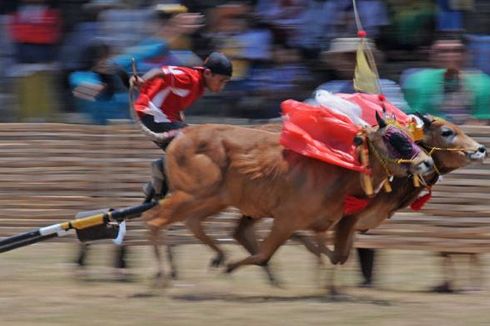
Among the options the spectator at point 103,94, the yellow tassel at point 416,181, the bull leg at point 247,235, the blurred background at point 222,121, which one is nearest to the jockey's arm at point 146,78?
the blurred background at point 222,121

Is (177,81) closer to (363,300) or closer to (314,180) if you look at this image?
(314,180)

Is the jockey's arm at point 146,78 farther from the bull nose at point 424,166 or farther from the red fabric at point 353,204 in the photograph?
the bull nose at point 424,166

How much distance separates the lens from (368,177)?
29.1ft

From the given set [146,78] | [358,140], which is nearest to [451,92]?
[358,140]

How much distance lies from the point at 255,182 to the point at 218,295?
0.86 m

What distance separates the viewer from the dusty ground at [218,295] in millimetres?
8359

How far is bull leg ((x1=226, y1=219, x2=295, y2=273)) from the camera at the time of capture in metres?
9.09

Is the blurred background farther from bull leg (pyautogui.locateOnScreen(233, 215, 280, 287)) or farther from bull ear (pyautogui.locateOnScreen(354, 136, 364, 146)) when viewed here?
bull ear (pyautogui.locateOnScreen(354, 136, 364, 146))

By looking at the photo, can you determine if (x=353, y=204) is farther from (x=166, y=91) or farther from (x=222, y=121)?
(x=222, y=121)

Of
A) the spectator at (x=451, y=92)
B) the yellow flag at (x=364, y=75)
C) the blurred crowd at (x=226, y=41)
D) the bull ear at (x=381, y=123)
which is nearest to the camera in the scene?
the bull ear at (x=381, y=123)

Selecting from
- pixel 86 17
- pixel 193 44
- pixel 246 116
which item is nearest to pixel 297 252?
pixel 246 116

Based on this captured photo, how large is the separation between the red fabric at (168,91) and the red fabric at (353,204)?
1434 mm

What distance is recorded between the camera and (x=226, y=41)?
41.1ft

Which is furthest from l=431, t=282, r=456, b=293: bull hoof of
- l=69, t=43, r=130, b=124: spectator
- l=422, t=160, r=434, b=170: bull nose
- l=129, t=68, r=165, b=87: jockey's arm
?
l=69, t=43, r=130, b=124: spectator
